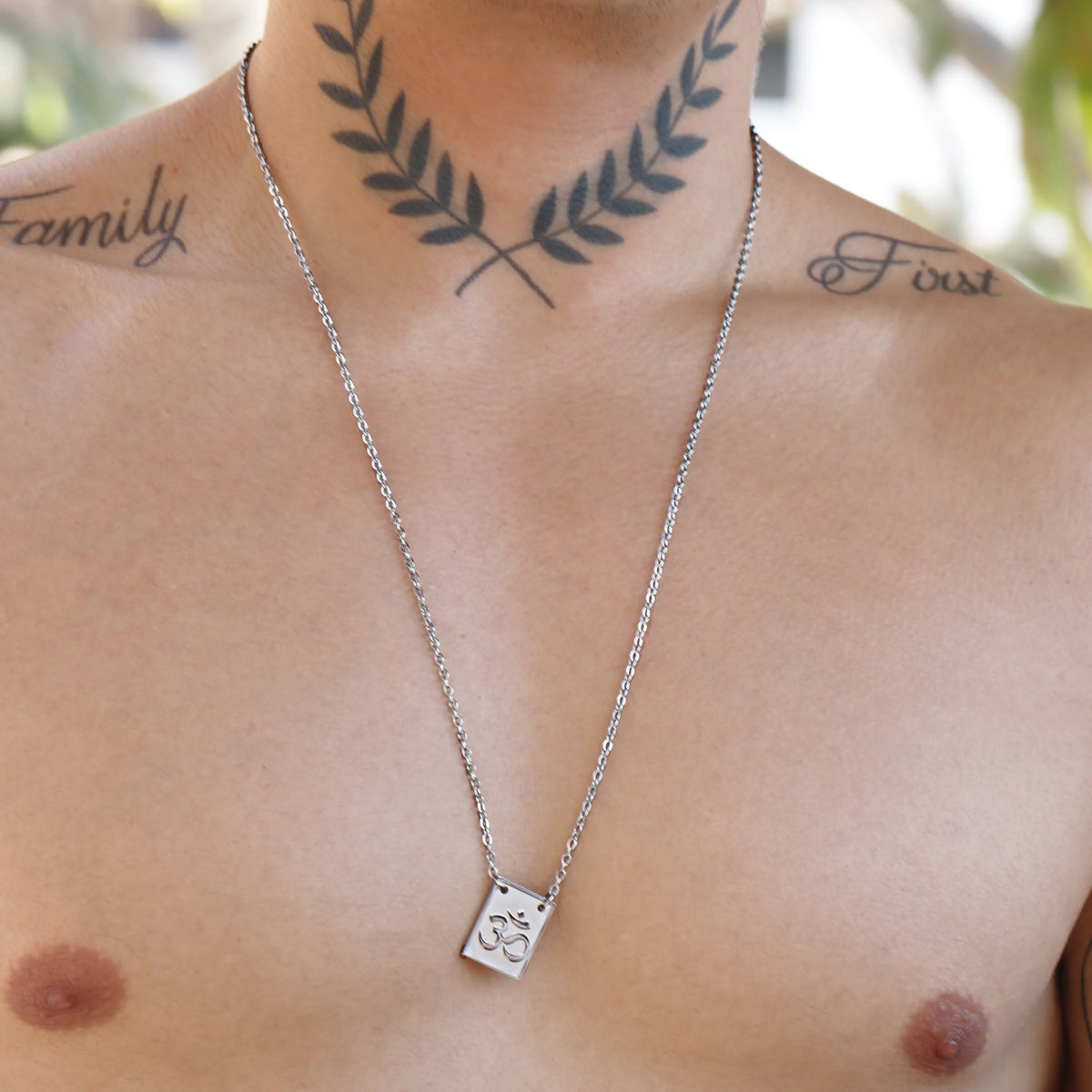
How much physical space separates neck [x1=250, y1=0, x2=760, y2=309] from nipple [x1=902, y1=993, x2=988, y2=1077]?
0.71m

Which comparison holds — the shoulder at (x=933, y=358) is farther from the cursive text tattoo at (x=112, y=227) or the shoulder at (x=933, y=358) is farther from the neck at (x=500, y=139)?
the cursive text tattoo at (x=112, y=227)

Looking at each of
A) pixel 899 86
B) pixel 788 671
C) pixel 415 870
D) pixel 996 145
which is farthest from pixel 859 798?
pixel 899 86

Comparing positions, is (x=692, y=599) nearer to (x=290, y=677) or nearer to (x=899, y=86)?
(x=290, y=677)

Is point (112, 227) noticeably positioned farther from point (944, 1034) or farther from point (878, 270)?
point (944, 1034)

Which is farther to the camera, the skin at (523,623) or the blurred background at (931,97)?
the blurred background at (931,97)

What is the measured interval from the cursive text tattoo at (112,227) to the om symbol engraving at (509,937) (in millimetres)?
702

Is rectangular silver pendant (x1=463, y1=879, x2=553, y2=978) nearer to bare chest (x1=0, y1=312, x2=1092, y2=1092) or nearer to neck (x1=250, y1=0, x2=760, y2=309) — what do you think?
bare chest (x1=0, y1=312, x2=1092, y2=1092)

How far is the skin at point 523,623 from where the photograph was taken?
105cm

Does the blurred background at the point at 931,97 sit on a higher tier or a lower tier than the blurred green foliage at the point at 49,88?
higher

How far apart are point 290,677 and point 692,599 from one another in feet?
1.20

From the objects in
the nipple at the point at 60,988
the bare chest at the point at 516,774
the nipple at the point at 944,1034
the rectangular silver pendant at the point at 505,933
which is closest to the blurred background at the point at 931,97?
the bare chest at the point at 516,774

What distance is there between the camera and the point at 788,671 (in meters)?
1.18

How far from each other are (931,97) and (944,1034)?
213cm

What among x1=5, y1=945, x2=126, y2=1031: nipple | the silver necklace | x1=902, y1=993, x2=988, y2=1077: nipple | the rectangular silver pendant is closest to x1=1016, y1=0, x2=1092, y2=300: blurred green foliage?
the silver necklace
